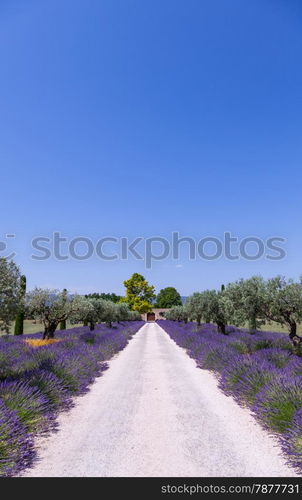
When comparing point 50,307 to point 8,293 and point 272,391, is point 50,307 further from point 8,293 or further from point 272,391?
point 272,391

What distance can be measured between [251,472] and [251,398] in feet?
12.2

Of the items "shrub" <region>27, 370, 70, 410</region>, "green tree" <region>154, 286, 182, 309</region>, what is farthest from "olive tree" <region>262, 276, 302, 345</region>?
"green tree" <region>154, 286, 182, 309</region>

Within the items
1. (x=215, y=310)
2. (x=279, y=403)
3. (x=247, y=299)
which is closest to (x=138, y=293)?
(x=215, y=310)

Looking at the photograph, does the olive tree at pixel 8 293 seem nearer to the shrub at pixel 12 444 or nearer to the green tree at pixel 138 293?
the shrub at pixel 12 444

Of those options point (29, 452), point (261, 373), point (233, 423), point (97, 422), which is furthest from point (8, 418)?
point (261, 373)

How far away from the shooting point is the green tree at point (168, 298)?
138625 millimetres

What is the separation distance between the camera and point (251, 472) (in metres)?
4.62

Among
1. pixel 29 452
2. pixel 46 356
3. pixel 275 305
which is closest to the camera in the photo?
pixel 29 452

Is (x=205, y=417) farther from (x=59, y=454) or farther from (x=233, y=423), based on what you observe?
(x=59, y=454)

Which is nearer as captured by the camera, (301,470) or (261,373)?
(301,470)

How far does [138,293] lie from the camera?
3314 inches

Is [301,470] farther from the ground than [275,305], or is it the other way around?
[275,305]

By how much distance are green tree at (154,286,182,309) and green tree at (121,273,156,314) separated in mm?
54559

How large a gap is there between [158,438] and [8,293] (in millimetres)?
5059
